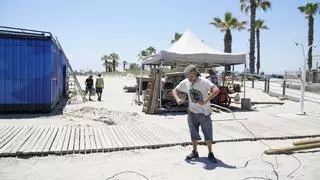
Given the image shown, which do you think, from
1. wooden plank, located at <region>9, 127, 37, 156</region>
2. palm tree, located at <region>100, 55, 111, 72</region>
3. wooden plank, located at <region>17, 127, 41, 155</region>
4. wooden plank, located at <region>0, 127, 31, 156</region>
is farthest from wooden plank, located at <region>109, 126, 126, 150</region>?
palm tree, located at <region>100, 55, 111, 72</region>

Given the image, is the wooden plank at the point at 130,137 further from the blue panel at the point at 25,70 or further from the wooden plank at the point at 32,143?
the blue panel at the point at 25,70

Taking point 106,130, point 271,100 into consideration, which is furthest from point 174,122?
point 271,100

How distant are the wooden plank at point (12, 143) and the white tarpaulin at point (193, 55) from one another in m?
6.88

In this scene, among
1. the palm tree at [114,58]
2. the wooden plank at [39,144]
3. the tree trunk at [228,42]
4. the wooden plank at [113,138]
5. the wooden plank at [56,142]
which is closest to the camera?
the wooden plank at [39,144]

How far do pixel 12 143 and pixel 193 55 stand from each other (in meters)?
8.95

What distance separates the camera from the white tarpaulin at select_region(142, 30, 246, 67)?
48.4 ft

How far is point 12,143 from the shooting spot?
7652 mm

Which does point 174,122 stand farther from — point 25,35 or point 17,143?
point 25,35

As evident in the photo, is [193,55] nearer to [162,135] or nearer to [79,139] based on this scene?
[162,135]

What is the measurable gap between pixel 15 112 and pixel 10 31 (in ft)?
9.46

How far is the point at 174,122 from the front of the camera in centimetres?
1152

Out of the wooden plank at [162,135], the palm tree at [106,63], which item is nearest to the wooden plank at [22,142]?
the wooden plank at [162,135]

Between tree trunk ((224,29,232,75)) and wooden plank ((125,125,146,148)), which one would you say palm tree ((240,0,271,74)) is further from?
wooden plank ((125,125,146,148))

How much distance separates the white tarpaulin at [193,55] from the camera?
1477 cm
